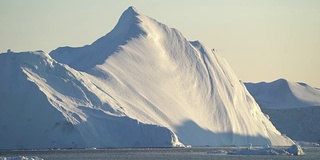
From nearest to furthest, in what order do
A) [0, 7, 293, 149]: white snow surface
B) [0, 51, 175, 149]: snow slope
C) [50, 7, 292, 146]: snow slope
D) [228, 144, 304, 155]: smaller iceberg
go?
[228, 144, 304, 155]: smaller iceberg → [0, 51, 175, 149]: snow slope → [0, 7, 293, 149]: white snow surface → [50, 7, 292, 146]: snow slope

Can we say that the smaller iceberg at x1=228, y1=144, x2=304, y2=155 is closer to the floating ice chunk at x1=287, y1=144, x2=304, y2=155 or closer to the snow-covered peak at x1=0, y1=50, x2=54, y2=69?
the floating ice chunk at x1=287, y1=144, x2=304, y2=155

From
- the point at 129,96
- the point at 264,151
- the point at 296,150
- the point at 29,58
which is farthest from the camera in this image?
the point at 129,96

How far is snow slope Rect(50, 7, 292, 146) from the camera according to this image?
129 metres

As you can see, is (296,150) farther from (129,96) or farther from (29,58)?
(29,58)

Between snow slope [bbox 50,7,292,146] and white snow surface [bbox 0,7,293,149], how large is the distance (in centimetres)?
21

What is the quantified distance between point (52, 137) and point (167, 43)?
43231mm

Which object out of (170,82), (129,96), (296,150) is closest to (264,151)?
(296,150)

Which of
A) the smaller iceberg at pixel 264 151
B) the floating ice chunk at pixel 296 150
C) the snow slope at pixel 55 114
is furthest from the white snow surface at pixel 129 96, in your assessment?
the floating ice chunk at pixel 296 150

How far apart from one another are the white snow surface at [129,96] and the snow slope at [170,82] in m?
0.21

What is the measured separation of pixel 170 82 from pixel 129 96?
12461 millimetres

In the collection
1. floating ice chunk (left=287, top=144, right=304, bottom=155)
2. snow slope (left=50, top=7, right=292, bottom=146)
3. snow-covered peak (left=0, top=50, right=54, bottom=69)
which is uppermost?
snow-covered peak (left=0, top=50, right=54, bottom=69)

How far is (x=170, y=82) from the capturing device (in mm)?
138125

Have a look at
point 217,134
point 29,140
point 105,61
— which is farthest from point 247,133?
point 29,140

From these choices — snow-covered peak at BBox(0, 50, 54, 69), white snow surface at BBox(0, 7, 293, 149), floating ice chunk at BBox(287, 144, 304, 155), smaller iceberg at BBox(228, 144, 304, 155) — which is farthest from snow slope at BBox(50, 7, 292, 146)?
floating ice chunk at BBox(287, 144, 304, 155)
